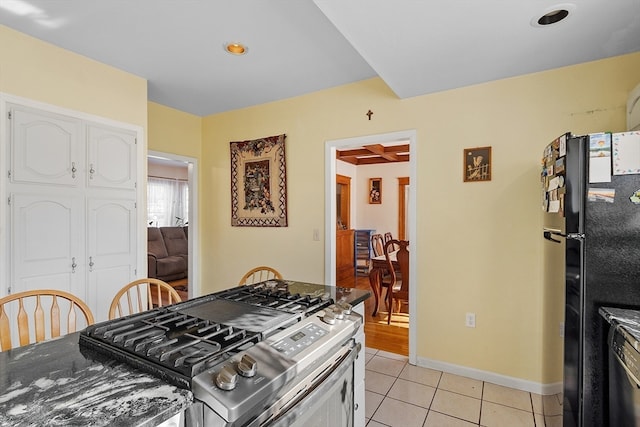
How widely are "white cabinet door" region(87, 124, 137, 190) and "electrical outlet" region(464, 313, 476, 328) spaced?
302 cm

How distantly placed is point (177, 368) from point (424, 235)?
7.52 ft

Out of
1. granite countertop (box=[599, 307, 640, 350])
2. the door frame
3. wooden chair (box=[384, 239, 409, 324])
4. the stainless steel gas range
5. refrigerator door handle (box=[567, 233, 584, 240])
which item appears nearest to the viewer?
the stainless steel gas range

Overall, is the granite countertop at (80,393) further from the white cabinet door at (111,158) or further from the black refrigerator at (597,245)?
the white cabinet door at (111,158)

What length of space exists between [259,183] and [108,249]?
1.55 m

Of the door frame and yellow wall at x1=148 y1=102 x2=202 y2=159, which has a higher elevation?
yellow wall at x1=148 y1=102 x2=202 y2=159

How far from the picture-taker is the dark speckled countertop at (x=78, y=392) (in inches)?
27.0

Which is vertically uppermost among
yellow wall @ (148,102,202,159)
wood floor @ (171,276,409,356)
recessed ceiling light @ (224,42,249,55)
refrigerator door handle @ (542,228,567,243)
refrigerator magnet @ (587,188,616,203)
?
recessed ceiling light @ (224,42,249,55)

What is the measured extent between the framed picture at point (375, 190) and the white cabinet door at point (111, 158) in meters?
5.28

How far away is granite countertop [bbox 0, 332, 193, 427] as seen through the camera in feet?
2.24

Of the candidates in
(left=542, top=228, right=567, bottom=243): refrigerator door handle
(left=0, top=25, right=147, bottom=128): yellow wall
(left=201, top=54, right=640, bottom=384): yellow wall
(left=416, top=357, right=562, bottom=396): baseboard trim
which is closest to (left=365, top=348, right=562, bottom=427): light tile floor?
(left=416, top=357, right=562, bottom=396): baseboard trim

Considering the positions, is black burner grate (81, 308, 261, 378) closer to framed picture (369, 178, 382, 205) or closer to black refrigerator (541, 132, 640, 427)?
black refrigerator (541, 132, 640, 427)

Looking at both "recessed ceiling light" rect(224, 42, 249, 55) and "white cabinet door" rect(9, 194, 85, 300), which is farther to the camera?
"recessed ceiling light" rect(224, 42, 249, 55)

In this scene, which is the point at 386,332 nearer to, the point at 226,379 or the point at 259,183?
the point at 259,183

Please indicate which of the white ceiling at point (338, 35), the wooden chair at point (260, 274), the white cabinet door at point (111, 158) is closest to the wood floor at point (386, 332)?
the wooden chair at point (260, 274)
